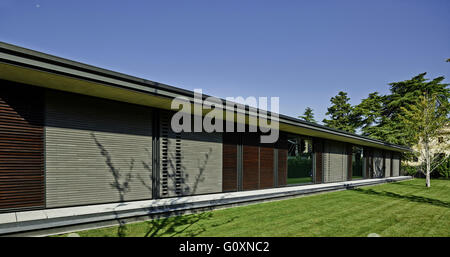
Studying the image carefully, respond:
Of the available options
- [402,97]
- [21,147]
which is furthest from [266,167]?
[402,97]

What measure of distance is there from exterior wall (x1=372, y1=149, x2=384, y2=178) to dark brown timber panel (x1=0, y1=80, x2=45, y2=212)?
2138 centimetres

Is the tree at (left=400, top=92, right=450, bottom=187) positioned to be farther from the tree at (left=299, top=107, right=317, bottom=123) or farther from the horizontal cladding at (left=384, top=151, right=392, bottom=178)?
the tree at (left=299, top=107, right=317, bottom=123)

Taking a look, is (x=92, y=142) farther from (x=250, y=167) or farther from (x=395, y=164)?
(x=395, y=164)

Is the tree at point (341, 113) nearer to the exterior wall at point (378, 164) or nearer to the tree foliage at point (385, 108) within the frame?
the tree foliage at point (385, 108)

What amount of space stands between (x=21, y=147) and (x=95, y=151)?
1.45 metres

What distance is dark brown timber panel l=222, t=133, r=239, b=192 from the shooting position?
909 cm

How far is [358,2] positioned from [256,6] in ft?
13.7

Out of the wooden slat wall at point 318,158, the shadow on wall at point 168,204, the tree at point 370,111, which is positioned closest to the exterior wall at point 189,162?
Answer: the shadow on wall at point 168,204

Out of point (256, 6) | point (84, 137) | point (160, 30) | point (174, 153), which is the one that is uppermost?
point (256, 6)

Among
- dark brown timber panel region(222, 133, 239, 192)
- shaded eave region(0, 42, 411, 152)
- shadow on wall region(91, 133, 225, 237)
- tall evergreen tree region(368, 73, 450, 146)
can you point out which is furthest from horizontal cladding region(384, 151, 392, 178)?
shaded eave region(0, 42, 411, 152)

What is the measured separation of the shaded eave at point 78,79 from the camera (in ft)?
13.3

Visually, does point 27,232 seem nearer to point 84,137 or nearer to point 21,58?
point 84,137
